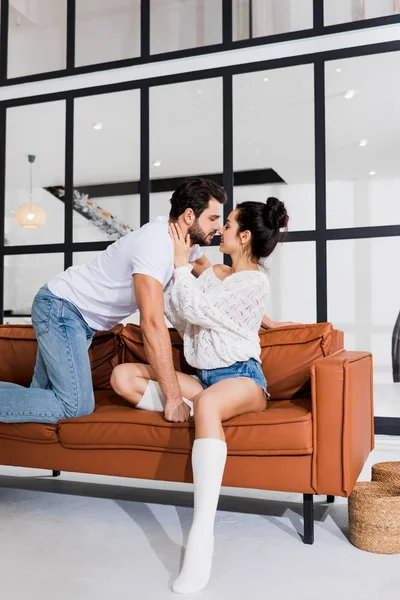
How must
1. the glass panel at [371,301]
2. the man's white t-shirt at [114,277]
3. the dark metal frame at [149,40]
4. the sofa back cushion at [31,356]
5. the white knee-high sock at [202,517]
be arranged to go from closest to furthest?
the white knee-high sock at [202,517] → the man's white t-shirt at [114,277] → the sofa back cushion at [31,356] → the glass panel at [371,301] → the dark metal frame at [149,40]

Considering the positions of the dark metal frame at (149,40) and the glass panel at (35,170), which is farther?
the glass panel at (35,170)

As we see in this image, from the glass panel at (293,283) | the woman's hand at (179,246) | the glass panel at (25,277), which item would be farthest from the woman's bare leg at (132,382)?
the glass panel at (25,277)

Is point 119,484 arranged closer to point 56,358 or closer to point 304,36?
point 56,358

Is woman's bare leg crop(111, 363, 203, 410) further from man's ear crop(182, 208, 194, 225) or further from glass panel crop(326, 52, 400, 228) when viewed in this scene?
glass panel crop(326, 52, 400, 228)

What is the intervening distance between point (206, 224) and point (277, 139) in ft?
5.86

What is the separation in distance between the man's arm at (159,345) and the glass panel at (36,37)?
120 inches

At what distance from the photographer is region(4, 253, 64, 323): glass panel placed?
445 cm

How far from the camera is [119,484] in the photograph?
2.81 meters

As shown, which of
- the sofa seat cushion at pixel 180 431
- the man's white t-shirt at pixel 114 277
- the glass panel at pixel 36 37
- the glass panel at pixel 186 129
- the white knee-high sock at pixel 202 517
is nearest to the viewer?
the white knee-high sock at pixel 202 517

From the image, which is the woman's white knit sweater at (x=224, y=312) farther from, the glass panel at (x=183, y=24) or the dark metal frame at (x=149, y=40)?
the glass panel at (x=183, y=24)

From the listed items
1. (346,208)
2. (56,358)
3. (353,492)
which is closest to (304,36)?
(346,208)

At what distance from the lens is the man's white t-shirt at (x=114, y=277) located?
223 centimetres

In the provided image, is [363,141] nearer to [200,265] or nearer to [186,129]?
[186,129]

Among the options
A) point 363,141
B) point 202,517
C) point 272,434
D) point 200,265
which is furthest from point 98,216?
point 202,517
